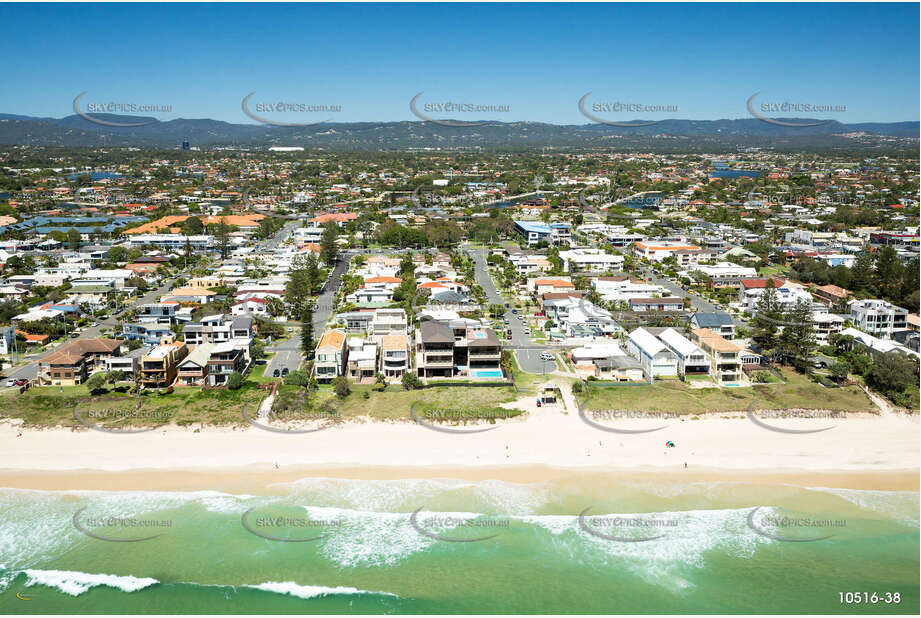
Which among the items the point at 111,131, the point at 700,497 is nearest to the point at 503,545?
the point at 700,497

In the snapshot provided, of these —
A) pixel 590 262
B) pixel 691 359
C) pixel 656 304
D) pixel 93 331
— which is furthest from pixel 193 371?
pixel 590 262

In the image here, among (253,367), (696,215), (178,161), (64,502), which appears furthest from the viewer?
(178,161)

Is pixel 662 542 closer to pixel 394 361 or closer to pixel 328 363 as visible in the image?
pixel 394 361

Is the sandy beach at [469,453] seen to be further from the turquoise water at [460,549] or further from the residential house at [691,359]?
the residential house at [691,359]

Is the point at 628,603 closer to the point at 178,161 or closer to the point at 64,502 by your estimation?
the point at 64,502

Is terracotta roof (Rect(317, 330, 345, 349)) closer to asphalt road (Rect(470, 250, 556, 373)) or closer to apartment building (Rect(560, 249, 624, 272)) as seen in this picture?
asphalt road (Rect(470, 250, 556, 373))
